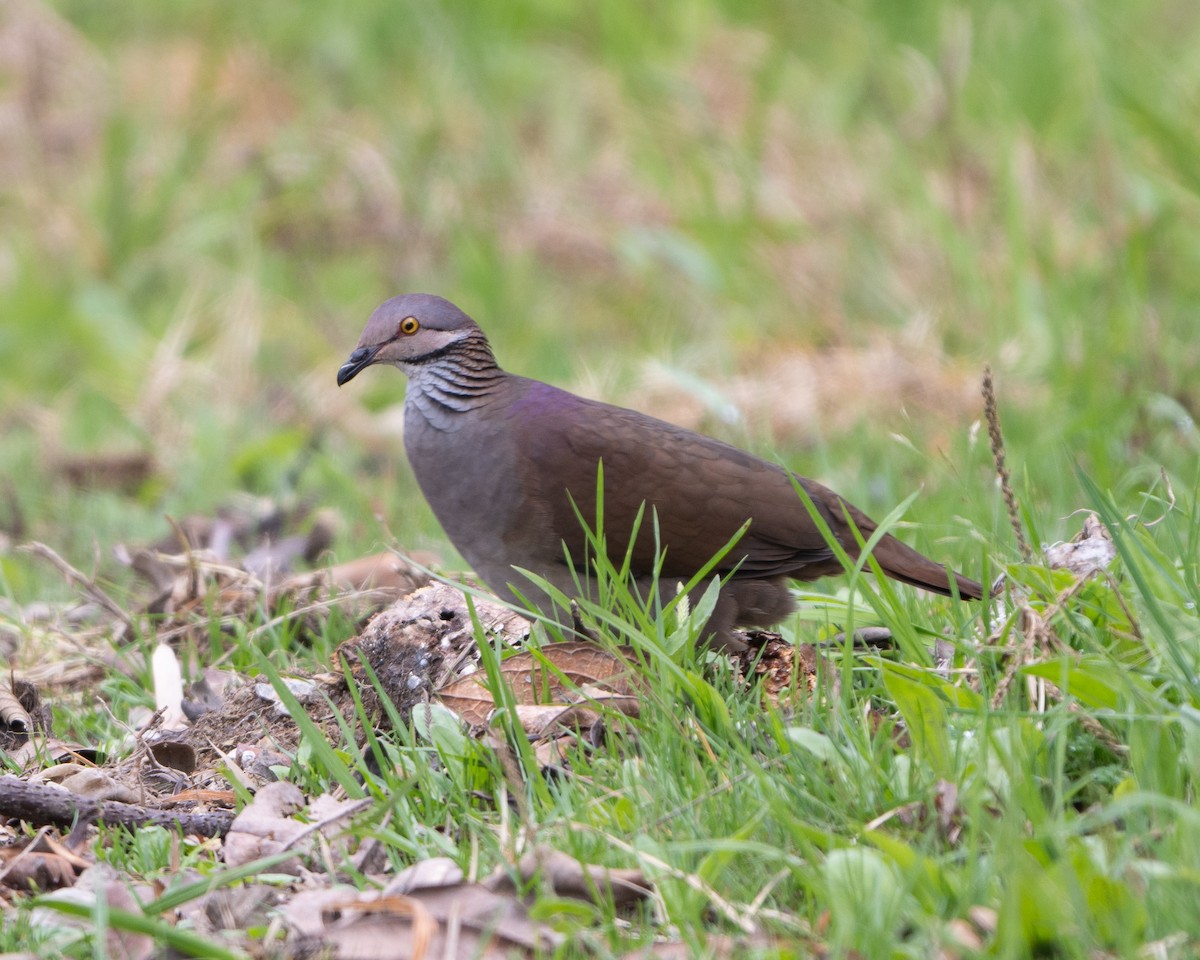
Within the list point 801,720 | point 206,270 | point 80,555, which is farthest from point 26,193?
point 801,720

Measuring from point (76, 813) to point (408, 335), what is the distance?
175cm

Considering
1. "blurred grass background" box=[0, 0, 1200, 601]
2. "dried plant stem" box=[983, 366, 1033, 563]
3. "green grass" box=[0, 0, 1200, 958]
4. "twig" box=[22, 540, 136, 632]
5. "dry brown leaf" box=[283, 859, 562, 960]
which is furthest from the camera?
"blurred grass background" box=[0, 0, 1200, 601]

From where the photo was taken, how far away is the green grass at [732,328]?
2.49m

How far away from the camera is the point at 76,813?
9.48ft

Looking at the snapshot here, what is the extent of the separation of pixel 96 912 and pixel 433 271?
764 cm

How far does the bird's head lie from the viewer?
4.21 m

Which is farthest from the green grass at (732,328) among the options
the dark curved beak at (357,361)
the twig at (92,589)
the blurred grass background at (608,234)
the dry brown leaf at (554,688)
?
the dark curved beak at (357,361)

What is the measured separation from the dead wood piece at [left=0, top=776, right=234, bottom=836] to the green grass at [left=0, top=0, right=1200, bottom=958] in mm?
98

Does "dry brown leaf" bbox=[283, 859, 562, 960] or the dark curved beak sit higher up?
the dark curved beak

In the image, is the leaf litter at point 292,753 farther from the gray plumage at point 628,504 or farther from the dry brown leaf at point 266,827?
the gray plumage at point 628,504

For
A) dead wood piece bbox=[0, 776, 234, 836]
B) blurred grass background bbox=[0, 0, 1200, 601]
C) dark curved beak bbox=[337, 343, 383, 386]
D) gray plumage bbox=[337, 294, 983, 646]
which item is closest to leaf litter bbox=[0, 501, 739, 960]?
dead wood piece bbox=[0, 776, 234, 836]

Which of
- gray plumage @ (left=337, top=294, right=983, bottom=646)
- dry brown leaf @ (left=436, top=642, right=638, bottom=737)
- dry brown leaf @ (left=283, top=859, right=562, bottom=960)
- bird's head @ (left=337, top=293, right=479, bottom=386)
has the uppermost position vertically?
bird's head @ (left=337, top=293, right=479, bottom=386)

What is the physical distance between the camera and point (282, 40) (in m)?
11.6

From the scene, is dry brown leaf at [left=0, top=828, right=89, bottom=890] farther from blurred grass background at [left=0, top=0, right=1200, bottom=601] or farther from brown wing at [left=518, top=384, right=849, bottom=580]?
blurred grass background at [left=0, top=0, right=1200, bottom=601]
